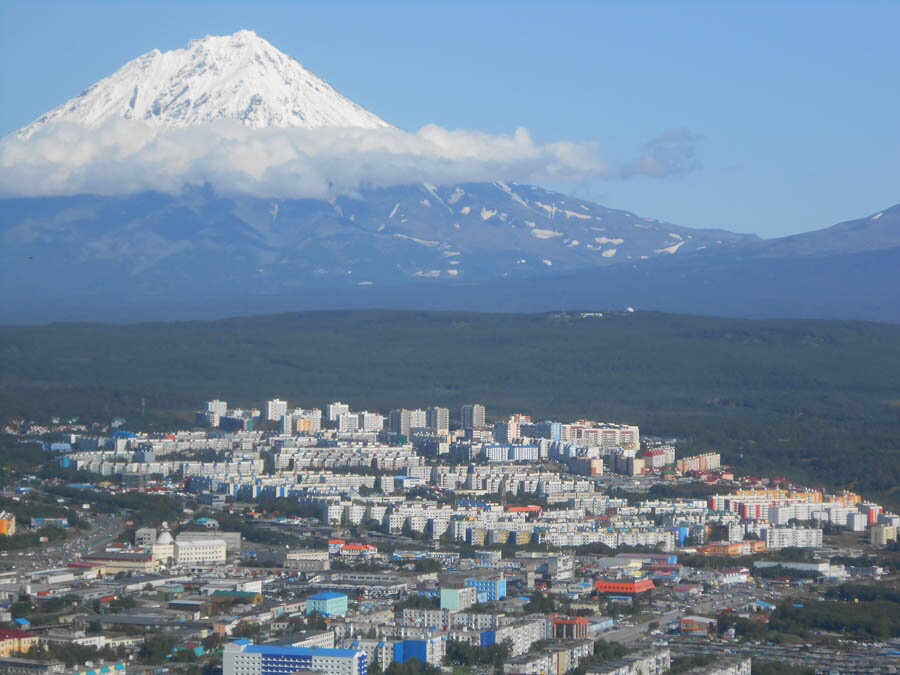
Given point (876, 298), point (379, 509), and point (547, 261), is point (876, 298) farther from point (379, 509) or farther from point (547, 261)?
point (379, 509)

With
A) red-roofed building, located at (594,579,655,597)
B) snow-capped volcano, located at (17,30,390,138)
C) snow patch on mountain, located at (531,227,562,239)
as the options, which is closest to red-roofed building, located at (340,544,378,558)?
red-roofed building, located at (594,579,655,597)

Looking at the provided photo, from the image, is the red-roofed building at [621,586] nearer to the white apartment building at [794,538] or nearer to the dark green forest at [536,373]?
the white apartment building at [794,538]

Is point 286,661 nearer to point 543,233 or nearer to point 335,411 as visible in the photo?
point 335,411

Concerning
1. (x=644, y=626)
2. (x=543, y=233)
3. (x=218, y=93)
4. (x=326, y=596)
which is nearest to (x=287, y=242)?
(x=218, y=93)

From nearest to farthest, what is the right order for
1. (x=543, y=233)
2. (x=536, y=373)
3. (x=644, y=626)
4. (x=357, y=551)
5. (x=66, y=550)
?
(x=644, y=626) < (x=66, y=550) < (x=357, y=551) < (x=536, y=373) < (x=543, y=233)

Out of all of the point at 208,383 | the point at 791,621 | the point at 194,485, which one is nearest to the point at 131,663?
the point at 791,621

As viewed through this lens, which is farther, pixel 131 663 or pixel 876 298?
pixel 876 298

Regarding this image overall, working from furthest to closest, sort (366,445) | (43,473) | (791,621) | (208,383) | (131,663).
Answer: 1. (208,383)
2. (366,445)
3. (43,473)
4. (791,621)
5. (131,663)
